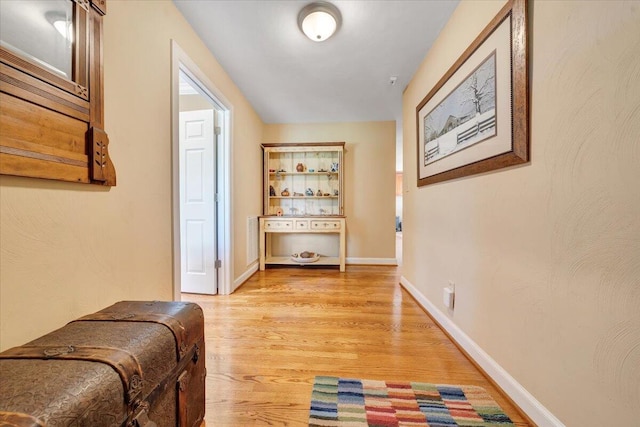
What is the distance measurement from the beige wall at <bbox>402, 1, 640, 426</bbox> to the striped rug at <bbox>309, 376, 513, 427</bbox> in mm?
222

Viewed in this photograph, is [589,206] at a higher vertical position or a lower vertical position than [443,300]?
higher

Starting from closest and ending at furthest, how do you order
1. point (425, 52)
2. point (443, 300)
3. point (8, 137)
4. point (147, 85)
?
1. point (8, 137)
2. point (147, 85)
3. point (443, 300)
4. point (425, 52)

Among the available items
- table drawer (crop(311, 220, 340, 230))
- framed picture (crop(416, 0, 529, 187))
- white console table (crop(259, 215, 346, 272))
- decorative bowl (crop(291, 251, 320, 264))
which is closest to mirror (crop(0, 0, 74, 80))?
framed picture (crop(416, 0, 529, 187))

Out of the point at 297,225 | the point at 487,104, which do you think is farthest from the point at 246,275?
the point at 487,104

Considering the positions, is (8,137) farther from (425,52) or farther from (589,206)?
(425,52)

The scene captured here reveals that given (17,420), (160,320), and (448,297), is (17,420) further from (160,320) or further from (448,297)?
(448,297)

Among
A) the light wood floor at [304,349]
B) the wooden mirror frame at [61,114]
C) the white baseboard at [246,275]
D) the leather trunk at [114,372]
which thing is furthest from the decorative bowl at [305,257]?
the wooden mirror frame at [61,114]

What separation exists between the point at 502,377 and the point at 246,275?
8.70ft

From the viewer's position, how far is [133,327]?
82cm

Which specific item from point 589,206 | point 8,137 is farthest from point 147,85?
point 589,206

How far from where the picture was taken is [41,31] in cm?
88

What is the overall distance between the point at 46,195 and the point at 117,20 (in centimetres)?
95

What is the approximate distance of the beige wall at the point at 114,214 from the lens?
82cm

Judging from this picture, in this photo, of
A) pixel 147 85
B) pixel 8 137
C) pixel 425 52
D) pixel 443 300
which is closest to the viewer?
pixel 8 137
